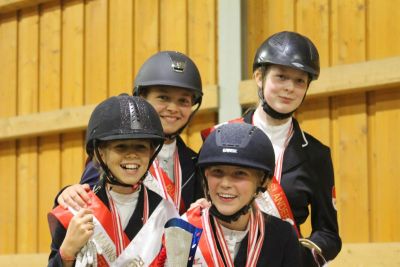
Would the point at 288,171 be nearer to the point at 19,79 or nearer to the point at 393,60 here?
the point at 393,60

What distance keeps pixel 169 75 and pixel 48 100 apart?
4.10m

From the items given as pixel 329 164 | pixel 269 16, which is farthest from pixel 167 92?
pixel 269 16

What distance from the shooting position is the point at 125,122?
11.1 feet

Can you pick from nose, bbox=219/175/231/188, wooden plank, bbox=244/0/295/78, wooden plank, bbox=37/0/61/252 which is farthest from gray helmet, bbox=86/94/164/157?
wooden plank, bbox=37/0/61/252

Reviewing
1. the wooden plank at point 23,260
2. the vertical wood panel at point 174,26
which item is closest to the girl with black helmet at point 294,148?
the vertical wood panel at point 174,26

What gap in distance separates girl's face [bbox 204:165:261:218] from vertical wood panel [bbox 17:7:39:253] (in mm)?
4701

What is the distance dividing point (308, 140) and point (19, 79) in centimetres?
Result: 476

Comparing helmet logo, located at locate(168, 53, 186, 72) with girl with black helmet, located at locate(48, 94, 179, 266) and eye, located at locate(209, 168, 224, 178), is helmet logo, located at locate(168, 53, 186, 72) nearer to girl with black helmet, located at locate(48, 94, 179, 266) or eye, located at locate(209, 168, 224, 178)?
girl with black helmet, located at locate(48, 94, 179, 266)

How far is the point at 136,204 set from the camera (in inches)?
134

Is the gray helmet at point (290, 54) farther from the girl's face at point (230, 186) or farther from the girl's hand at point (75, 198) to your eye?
the girl's hand at point (75, 198)

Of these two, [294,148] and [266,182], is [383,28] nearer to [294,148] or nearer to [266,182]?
[294,148]

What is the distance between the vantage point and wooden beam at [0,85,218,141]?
738cm

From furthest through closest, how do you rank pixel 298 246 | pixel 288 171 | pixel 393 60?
pixel 393 60 → pixel 288 171 → pixel 298 246

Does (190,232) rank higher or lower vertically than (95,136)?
lower
